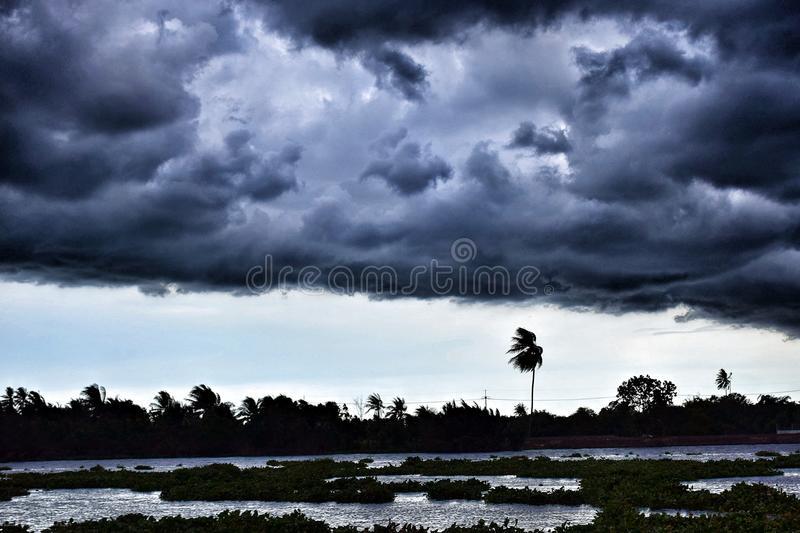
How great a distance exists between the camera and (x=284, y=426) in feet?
419

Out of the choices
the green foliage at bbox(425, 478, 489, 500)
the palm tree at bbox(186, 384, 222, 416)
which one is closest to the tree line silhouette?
the palm tree at bbox(186, 384, 222, 416)

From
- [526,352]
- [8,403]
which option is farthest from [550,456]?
[8,403]

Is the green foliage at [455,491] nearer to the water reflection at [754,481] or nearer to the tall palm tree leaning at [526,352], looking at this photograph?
the water reflection at [754,481]

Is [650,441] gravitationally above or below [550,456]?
above

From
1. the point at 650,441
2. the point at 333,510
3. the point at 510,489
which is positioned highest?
the point at 510,489

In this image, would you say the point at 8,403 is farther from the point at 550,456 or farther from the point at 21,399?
→ the point at 550,456

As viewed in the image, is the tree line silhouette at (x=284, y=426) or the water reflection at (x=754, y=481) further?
the tree line silhouette at (x=284, y=426)

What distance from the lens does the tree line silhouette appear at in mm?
111250

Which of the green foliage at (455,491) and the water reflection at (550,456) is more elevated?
the green foliage at (455,491)

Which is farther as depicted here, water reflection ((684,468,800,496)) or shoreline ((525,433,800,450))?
shoreline ((525,433,800,450))

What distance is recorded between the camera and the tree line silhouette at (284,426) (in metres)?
111

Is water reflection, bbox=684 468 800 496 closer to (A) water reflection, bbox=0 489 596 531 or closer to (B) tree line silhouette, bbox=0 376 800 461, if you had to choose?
(A) water reflection, bbox=0 489 596 531

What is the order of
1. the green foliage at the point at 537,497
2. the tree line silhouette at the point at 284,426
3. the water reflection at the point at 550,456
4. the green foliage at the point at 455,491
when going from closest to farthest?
the green foliage at the point at 537,497 → the green foliage at the point at 455,491 → the water reflection at the point at 550,456 → the tree line silhouette at the point at 284,426

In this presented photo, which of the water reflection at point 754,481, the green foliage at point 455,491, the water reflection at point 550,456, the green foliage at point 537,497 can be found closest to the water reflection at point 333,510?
the green foliage at point 537,497
